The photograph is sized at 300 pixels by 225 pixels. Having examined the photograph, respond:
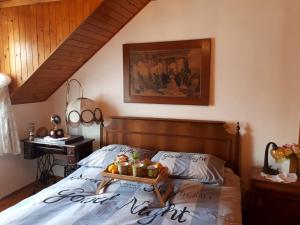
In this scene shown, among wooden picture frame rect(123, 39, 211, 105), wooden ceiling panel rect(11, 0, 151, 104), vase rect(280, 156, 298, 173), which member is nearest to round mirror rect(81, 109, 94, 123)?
wooden picture frame rect(123, 39, 211, 105)

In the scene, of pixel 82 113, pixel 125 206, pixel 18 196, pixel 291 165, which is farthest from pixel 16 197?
pixel 291 165

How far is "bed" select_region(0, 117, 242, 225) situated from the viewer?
1721mm

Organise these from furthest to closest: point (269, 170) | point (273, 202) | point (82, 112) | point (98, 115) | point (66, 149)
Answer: point (98, 115), point (82, 112), point (66, 149), point (269, 170), point (273, 202)

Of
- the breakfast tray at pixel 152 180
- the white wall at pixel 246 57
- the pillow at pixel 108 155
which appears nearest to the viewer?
the breakfast tray at pixel 152 180

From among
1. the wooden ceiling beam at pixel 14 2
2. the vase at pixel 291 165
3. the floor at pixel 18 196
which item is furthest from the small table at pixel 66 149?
the vase at pixel 291 165

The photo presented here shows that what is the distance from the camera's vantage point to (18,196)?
3.21 meters

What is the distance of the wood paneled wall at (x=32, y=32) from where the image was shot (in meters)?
2.56

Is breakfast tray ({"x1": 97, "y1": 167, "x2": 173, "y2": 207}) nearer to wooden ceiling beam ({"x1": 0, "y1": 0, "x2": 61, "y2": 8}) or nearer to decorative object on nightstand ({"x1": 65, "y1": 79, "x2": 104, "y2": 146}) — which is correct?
decorative object on nightstand ({"x1": 65, "y1": 79, "x2": 104, "y2": 146})

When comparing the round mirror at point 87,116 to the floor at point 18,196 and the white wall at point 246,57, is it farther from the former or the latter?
the floor at point 18,196

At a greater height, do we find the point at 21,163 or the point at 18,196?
the point at 21,163

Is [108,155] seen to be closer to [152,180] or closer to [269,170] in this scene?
[152,180]

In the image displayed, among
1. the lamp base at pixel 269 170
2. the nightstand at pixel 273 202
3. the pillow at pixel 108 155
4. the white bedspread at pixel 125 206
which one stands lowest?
the nightstand at pixel 273 202

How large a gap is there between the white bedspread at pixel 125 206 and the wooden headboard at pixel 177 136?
0.47m

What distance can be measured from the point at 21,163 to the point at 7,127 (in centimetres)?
67
